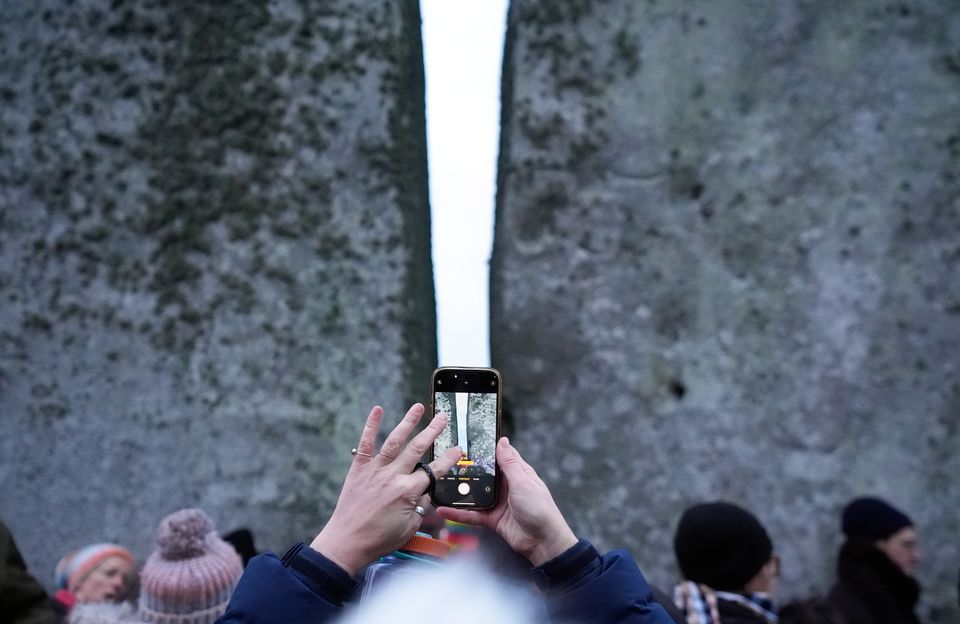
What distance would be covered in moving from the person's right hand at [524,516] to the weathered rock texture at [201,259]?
1.73m

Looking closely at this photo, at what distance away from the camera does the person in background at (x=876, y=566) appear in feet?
7.78

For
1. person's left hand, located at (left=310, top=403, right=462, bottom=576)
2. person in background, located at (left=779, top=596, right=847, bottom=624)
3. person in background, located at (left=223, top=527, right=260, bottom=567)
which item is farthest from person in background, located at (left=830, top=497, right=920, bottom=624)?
person's left hand, located at (left=310, top=403, right=462, bottom=576)

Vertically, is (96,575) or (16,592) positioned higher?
(16,592)

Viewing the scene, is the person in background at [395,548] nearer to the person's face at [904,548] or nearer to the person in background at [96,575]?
the person in background at [96,575]

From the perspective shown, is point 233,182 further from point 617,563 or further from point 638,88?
point 617,563

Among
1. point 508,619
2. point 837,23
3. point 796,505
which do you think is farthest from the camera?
point 837,23

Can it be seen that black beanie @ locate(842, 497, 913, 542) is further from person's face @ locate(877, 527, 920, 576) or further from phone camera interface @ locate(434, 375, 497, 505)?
phone camera interface @ locate(434, 375, 497, 505)

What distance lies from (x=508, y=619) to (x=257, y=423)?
77.0 inches

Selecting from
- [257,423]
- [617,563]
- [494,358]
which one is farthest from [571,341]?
[617,563]

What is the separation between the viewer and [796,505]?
255 centimetres

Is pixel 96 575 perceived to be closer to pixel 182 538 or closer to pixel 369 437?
pixel 182 538

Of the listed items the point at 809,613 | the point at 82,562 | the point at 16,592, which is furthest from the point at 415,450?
the point at 82,562

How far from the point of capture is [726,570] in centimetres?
187

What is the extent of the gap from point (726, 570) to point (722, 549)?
5 centimetres
